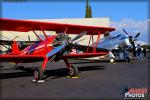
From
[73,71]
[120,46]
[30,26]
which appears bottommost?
[73,71]

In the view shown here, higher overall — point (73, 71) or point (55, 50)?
point (55, 50)

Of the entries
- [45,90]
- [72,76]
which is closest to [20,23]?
[72,76]

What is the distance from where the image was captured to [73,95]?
26.1 ft

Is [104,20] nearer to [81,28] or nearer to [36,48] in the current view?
[81,28]

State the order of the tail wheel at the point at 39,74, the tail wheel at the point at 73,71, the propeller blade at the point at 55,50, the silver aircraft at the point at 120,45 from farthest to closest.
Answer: the silver aircraft at the point at 120,45 → the tail wheel at the point at 73,71 → the propeller blade at the point at 55,50 → the tail wheel at the point at 39,74

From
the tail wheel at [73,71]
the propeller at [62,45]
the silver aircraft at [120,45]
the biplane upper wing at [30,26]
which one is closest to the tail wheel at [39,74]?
the propeller at [62,45]

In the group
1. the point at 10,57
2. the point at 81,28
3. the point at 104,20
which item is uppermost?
the point at 104,20

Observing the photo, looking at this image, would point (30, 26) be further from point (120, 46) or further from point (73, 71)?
point (120, 46)

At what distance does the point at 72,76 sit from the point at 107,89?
397 cm

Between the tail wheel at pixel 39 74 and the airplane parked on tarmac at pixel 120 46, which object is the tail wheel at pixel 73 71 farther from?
the airplane parked on tarmac at pixel 120 46

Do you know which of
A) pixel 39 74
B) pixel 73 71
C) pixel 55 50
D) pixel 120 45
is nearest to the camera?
pixel 39 74

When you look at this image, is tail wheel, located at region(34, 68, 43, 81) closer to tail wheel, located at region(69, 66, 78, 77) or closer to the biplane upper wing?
tail wheel, located at region(69, 66, 78, 77)

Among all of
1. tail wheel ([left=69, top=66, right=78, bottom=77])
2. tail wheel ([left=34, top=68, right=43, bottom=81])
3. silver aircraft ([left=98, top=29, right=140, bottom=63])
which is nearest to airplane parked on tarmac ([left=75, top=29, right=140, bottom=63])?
silver aircraft ([left=98, top=29, right=140, bottom=63])

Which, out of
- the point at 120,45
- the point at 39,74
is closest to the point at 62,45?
the point at 39,74
